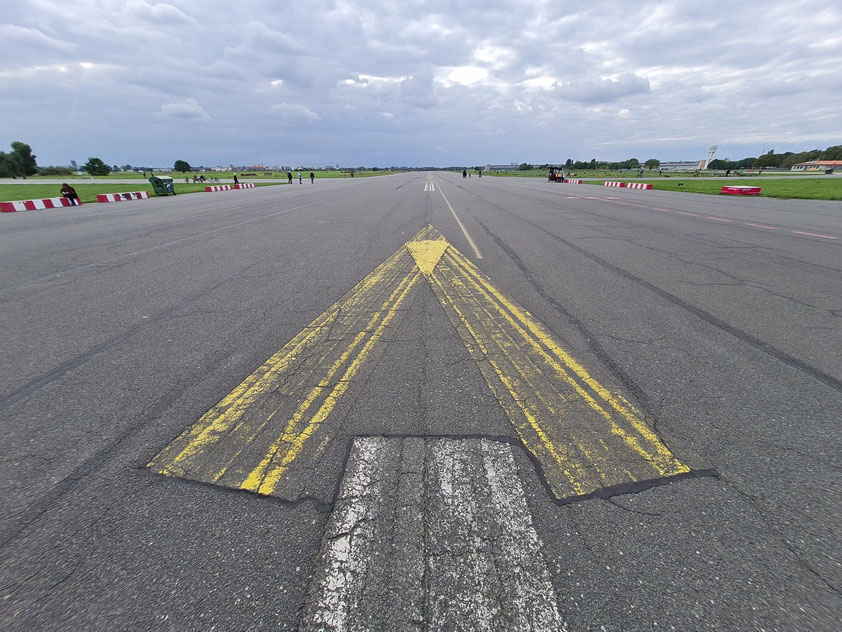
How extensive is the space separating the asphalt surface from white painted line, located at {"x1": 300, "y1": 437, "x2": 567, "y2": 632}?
0.10ft

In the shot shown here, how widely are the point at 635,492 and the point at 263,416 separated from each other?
274 cm

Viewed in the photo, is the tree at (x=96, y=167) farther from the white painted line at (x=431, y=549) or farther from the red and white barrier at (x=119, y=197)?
the white painted line at (x=431, y=549)

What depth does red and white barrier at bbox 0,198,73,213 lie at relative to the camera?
61.1 feet

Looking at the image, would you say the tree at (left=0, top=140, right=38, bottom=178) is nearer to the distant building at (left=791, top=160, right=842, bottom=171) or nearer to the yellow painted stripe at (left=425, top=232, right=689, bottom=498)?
the yellow painted stripe at (left=425, top=232, right=689, bottom=498)

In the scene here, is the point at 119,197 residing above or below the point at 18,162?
below

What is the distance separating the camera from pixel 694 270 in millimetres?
6785

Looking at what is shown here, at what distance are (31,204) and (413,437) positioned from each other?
94.2 ft

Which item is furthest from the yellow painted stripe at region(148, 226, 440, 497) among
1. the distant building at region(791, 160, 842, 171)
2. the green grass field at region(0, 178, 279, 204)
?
the distant building at region(791, 160, 842, 171)

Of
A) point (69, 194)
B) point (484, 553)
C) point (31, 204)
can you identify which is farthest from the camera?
point (69, 194)

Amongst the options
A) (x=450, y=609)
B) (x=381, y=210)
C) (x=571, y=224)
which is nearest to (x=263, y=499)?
(x=450, y=609)

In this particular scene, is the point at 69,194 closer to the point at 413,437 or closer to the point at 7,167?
the point at 413,437

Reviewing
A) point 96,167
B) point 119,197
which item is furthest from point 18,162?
point 119,197

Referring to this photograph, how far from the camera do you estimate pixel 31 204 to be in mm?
19531

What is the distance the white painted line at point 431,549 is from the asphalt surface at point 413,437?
0.03 metres
